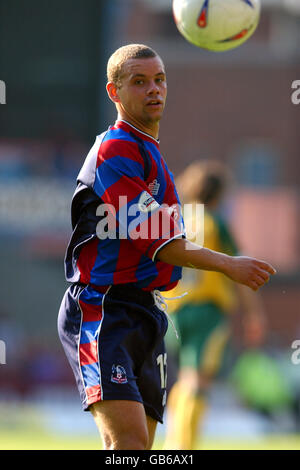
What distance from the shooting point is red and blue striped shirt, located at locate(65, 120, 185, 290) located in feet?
12.3

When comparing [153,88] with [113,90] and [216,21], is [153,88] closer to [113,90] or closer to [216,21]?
[113,90]

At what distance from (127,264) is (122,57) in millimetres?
897

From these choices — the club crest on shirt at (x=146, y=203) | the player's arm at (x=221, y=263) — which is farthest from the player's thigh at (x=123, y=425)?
the club crest on shirt at (x=146, y=203)

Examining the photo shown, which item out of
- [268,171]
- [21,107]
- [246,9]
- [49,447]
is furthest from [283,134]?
[246,9]

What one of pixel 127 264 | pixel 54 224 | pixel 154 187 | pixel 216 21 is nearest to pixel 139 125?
pixel 154 187

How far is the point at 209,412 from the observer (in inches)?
438

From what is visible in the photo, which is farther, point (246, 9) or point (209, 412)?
point (209, 412)

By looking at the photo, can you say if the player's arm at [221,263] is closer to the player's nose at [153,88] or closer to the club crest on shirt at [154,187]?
→ the club crest on shirt at [154,187]

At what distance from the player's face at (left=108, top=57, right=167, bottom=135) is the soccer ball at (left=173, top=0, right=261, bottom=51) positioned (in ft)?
1.81

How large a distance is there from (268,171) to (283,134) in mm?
1068

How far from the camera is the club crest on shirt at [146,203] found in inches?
148

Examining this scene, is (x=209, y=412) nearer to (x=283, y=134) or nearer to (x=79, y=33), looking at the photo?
(x=79, y=33)

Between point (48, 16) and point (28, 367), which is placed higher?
point (48, 16)

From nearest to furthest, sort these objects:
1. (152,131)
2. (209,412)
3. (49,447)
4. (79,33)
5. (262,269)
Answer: (262,269)
(152,131)
(49,447)
(209,412)
(79,33)
